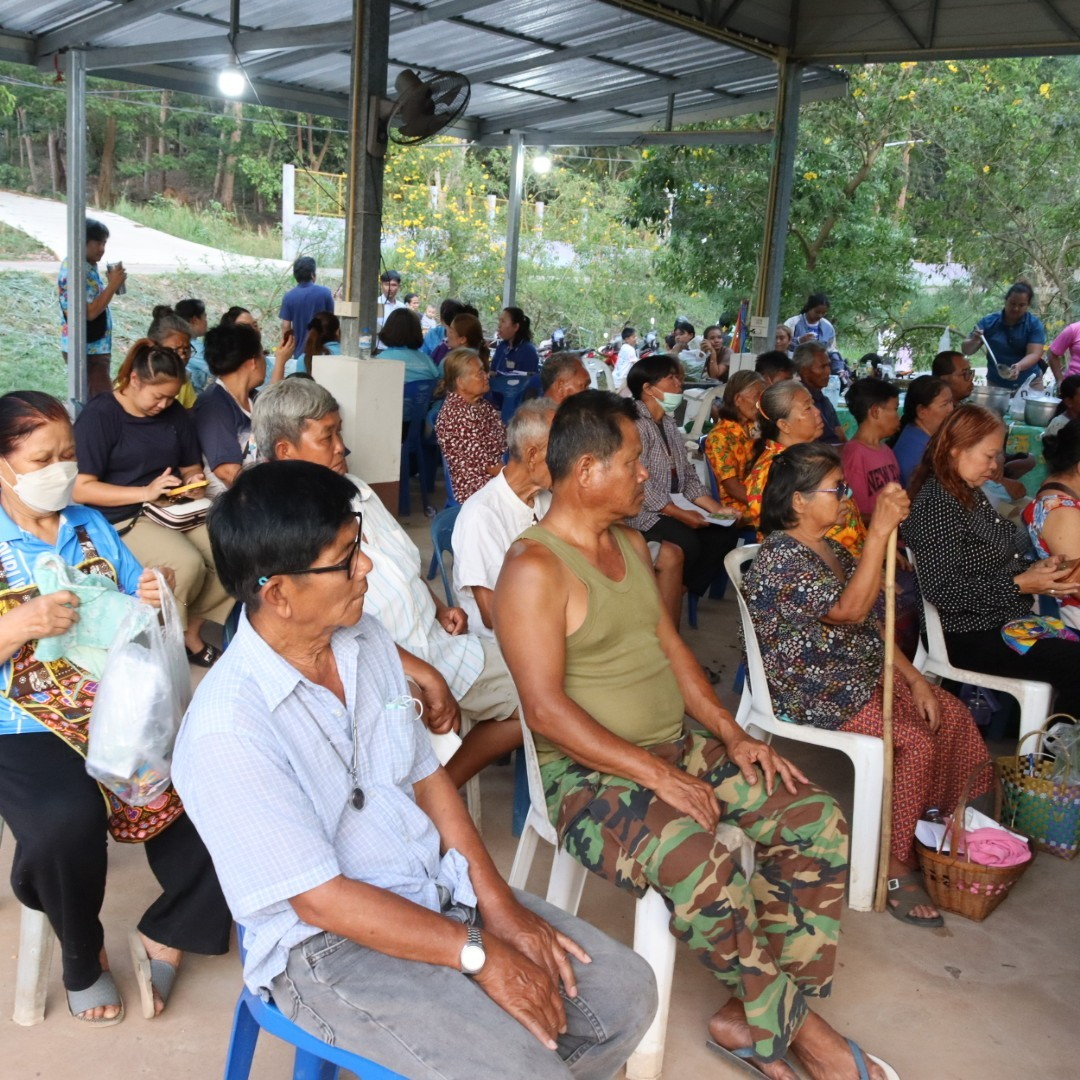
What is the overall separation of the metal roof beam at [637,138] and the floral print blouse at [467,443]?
458cm

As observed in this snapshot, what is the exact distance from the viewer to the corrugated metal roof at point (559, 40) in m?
Result: 6.89

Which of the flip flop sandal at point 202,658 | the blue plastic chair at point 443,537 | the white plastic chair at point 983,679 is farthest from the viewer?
the flip flop sandal at point 202,658

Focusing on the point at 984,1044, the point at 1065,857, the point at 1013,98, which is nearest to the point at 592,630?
the point at 984,1044

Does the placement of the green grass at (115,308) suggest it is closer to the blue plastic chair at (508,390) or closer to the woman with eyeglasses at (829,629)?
the blue plastic chair at (508,390)

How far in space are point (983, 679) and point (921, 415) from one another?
1.73 m

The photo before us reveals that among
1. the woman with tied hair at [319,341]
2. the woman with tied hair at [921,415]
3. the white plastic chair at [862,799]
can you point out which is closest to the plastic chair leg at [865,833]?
the white plastic chair at [862,799]

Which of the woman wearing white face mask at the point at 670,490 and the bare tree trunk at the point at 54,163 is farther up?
the bare tree trunk at the point at 54,163

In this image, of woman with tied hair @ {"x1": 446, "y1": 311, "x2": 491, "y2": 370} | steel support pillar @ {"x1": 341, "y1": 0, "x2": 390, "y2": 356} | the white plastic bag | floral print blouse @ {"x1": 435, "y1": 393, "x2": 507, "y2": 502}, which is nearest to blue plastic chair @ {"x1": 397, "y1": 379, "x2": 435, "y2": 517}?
woman with tied hair @ {"x1": 446, "y1": 311, "x2": 491, "y2": 370}

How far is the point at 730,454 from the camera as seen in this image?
16.0ft

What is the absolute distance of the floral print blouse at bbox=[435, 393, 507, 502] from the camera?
467cm

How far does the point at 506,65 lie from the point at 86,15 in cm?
298

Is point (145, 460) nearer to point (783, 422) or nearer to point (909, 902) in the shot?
point (783, 422)

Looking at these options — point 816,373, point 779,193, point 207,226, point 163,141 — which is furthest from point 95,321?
point 163,141

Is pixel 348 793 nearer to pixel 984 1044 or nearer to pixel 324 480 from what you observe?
pixel 324 480
